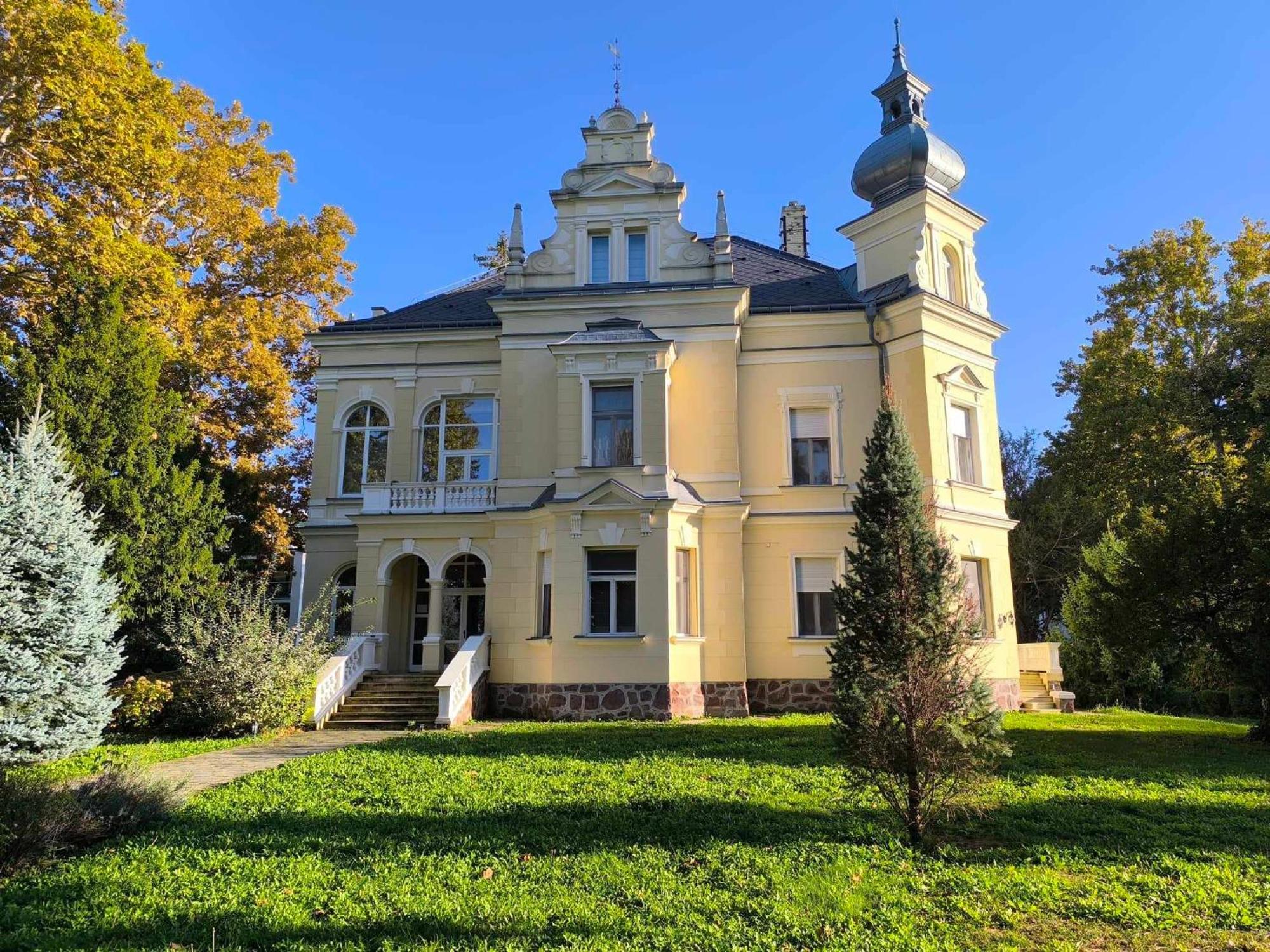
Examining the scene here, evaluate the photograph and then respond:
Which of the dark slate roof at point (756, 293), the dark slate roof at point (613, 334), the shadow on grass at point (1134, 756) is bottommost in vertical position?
the shadow on grass at point (1134, 756)

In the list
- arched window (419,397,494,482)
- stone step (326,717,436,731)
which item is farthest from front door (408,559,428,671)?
stone step (326,717,436,731)

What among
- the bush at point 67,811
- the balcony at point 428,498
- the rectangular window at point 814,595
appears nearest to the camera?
the bush at point 67,811

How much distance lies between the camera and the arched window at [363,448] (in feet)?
70.3

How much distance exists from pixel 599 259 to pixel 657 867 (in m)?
15.7

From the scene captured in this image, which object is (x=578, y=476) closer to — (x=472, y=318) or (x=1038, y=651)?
(x=472, y=318)

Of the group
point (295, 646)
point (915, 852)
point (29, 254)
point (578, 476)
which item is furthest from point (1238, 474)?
point (29, 254)

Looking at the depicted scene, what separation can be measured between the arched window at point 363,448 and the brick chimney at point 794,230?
14617 millimetres

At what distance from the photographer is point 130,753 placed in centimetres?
1184

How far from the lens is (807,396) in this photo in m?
19.6

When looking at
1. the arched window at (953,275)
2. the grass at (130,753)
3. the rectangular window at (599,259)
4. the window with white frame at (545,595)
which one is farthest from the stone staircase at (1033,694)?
the grass at (130,753)

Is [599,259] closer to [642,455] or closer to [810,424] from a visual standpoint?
[642,455]

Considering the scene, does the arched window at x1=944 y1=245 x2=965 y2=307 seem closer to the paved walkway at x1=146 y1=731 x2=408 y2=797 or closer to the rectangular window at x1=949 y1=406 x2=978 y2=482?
the rectangular window at x1=949 y1=406 x2=978 y2=482

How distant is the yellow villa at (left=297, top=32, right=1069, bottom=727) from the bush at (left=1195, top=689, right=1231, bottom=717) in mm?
7474

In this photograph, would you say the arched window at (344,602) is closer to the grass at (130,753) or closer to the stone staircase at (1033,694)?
the grass at (130,753)
